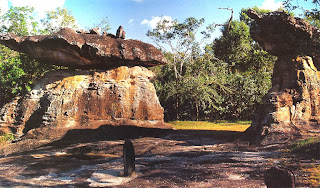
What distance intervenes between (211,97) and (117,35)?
29.0 feet

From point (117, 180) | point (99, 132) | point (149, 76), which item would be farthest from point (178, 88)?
point (117, 180)

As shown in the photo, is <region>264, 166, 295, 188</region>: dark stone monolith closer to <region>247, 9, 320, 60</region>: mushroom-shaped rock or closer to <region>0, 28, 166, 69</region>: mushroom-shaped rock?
<region>247, 9, 320, 60</region>: mushroom-shaped rock

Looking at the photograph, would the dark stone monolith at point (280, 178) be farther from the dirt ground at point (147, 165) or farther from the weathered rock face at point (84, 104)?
the weathered rock face at point (84, 104)

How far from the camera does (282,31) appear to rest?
12.6 meters

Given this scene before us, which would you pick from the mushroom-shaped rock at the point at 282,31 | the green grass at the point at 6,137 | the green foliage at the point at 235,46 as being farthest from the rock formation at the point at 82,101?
the green foliage at the point at 235,46

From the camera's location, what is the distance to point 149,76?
699 inches

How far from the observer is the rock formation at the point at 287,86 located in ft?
38.3

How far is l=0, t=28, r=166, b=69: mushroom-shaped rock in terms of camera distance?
50.5 ft

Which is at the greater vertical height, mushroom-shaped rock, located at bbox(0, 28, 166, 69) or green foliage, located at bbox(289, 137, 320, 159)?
mushroom-shaped rock, located at bbox(0, 28, 166, 69)

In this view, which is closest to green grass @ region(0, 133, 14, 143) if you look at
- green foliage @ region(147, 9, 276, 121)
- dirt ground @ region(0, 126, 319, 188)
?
dirt ground @ region(0, 126, 319, 188)

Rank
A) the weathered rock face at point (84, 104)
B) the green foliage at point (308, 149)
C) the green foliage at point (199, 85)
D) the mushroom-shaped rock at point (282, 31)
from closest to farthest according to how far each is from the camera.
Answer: the green foliage at point (308, 149) → the mushroom-shaped rock at point (282, 31) → the weathered rock face at point (84, 104) → the green foliage at point (199, 85)

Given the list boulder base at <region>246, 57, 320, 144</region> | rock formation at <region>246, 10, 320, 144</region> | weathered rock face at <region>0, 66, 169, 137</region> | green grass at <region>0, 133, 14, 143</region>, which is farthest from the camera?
weathered rock face at <region>0, 66, 169, 137</region>

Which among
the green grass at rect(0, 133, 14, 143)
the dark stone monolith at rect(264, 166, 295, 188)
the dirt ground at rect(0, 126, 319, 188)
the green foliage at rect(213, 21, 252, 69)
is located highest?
the green foliage at rect(213, 21, 252, 69)

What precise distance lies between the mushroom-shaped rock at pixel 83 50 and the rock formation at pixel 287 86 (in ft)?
23.0
